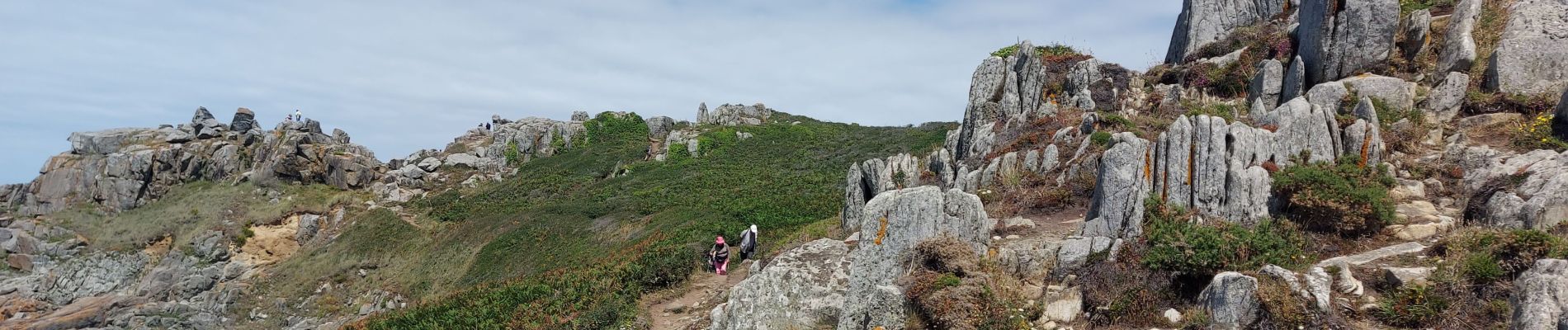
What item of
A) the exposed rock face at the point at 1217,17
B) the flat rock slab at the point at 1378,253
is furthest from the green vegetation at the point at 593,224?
the exposed rock face at the point at 1217,17

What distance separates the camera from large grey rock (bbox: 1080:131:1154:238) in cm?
1201

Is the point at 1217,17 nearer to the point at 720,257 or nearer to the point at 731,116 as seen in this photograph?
the point at 720,257

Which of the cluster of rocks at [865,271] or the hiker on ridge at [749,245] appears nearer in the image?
the cluster of rocks at [865,271]

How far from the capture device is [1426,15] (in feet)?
55.7

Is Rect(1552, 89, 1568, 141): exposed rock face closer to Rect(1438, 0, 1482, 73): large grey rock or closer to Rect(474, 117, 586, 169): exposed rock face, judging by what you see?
Rect(1438, 0, 1482, 73): large grey rock

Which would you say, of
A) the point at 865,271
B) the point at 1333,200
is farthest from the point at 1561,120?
the point at 865,271

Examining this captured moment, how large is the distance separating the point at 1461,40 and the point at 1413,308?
10873mm

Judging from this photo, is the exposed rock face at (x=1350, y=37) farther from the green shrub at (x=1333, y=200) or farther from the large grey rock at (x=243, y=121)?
the large grey rock at (x=243, y=121)

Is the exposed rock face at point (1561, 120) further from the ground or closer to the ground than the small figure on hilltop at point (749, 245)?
further from the ground

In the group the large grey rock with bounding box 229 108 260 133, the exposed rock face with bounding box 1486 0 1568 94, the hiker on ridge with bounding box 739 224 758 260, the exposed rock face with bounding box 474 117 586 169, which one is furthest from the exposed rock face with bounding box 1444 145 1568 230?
the large grey rock with bounding box 229 108 260 133

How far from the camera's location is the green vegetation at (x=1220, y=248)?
10.2 metres

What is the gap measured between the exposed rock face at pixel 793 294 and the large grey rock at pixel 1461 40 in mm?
13262

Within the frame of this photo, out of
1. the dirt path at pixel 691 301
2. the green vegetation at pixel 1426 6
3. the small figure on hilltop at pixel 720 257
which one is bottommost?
the dirt path at pixel 691 301

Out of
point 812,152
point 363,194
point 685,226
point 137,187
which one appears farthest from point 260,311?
point 812,152
